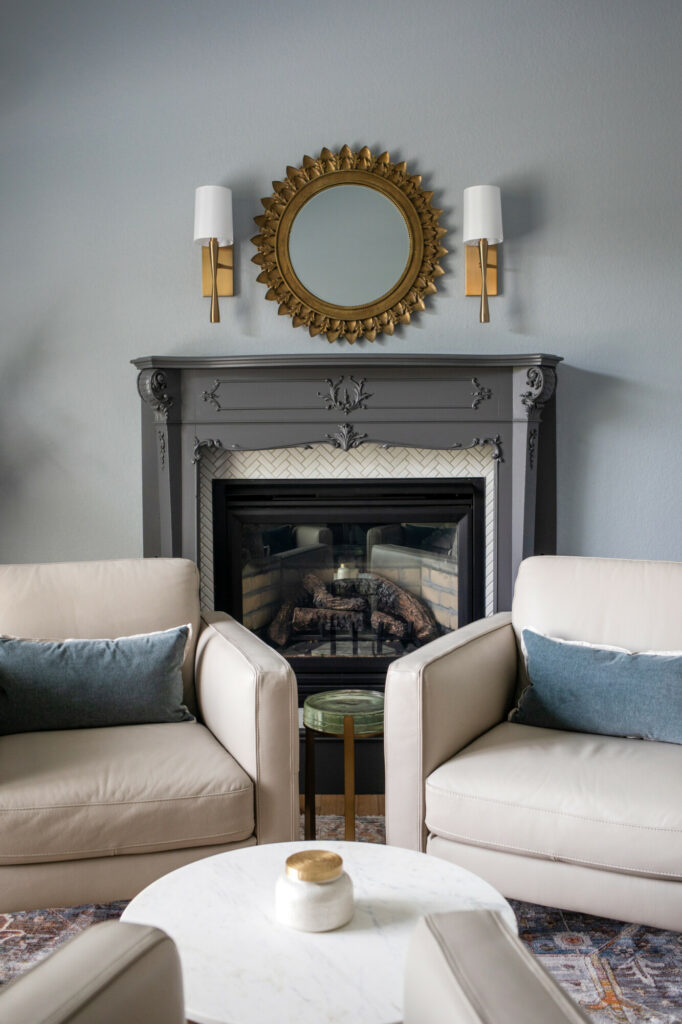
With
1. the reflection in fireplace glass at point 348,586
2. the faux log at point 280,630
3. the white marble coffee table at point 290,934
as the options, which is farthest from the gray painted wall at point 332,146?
the white marble coffee table at point 290,934

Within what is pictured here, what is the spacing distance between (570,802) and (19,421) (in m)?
2.31

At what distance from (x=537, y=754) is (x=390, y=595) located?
1.32 meters

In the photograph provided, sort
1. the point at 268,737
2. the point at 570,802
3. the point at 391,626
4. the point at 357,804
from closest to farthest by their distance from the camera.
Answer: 1. the point at 570,802
2. the point at 268,737
3. the point at 357,804
4. the point at 391,626

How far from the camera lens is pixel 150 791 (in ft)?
6.12

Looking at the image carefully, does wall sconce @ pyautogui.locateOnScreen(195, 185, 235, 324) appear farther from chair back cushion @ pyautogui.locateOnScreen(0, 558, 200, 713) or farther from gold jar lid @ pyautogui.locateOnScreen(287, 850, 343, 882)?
gold jar lid @ pyautogui.locateOnScreen(287, 850, 343, 882)

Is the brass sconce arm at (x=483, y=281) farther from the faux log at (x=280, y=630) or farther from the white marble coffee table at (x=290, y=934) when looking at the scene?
the white marble coffee table at (x=290, y=934)

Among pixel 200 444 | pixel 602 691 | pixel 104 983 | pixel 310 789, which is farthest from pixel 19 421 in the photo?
pixel 104 983

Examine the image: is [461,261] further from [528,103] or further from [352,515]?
[352,515]

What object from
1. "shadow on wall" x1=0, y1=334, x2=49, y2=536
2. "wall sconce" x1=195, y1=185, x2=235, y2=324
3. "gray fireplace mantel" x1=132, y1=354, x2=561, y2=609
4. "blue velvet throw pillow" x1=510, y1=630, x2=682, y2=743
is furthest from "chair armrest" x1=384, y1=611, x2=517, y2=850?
"shadow on wall" x1=0, y1=334, x2=49, y2=536

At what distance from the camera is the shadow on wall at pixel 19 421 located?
3191 mm

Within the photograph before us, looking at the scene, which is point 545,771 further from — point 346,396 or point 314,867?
point 346,396

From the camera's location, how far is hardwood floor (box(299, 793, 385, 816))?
2775 mm

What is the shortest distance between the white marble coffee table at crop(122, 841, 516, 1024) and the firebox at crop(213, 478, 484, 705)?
1.65m

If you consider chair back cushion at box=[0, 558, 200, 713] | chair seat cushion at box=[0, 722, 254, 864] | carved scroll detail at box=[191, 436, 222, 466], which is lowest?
Answer: chair seat cushion at box=[0, 722, 254, 864]
